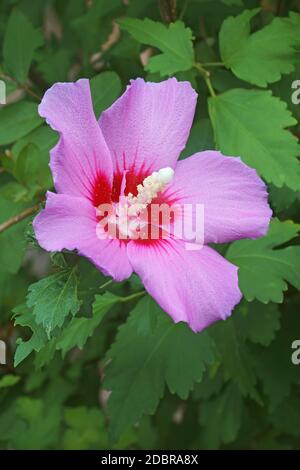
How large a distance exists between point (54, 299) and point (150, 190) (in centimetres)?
15

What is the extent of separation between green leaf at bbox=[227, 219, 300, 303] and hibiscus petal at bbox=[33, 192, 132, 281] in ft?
0.99

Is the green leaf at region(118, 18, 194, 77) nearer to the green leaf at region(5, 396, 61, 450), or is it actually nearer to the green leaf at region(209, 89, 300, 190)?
the green leaf at region(209, 89, 300, 190)

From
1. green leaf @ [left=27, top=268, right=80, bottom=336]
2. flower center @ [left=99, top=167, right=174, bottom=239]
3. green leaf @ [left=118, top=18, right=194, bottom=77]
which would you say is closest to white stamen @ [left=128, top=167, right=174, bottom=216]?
flower center @ [left=99, top=167, right=174, bottom=239]

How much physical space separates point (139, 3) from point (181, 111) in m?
0.45

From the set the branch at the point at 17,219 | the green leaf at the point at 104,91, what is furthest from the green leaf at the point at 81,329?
the green leaf at the point at 104,91

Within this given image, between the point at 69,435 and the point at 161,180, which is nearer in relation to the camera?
the point at 161,180

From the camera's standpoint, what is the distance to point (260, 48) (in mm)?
1006

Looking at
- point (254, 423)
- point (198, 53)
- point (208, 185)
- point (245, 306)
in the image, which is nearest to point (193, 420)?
point (254, 423)

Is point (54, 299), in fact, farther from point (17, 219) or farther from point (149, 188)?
point (17, 219)

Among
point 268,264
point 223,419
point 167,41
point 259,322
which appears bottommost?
point 223,419

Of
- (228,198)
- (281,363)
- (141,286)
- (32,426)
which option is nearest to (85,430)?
(32,426)

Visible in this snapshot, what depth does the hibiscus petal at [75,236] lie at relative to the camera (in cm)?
69

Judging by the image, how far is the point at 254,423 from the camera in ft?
4.83
